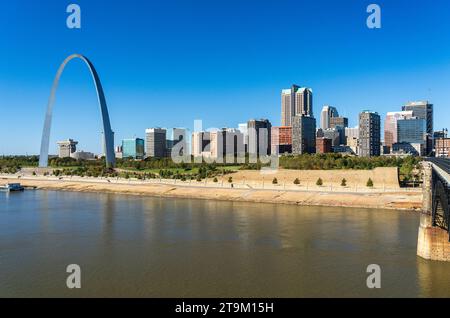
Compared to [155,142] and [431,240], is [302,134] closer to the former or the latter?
[155,142]

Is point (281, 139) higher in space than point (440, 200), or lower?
higher

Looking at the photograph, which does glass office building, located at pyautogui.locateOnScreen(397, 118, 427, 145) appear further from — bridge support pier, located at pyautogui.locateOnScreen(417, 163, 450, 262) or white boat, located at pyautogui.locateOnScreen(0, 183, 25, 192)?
bridge support pier, located at pyautogui.locateOnScreen(417, 163, 450, 262)

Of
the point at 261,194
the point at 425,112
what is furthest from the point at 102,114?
the point at 425,112

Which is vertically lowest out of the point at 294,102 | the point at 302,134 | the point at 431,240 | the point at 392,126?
the point at 431,240

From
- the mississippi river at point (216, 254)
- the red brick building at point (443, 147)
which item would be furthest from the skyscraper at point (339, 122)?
the mississippi river at point (216, 254)

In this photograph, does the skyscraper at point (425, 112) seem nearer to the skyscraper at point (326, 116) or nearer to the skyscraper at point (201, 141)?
the skyscraper at point (326, 116)

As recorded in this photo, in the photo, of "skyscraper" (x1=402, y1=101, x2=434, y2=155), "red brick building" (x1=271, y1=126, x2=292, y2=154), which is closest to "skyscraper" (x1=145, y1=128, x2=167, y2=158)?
"red brick building" (x1=271, y1=126, x2=292, y2=154)

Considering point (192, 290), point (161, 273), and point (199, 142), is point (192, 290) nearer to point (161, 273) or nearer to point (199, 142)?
point (161, 273)
